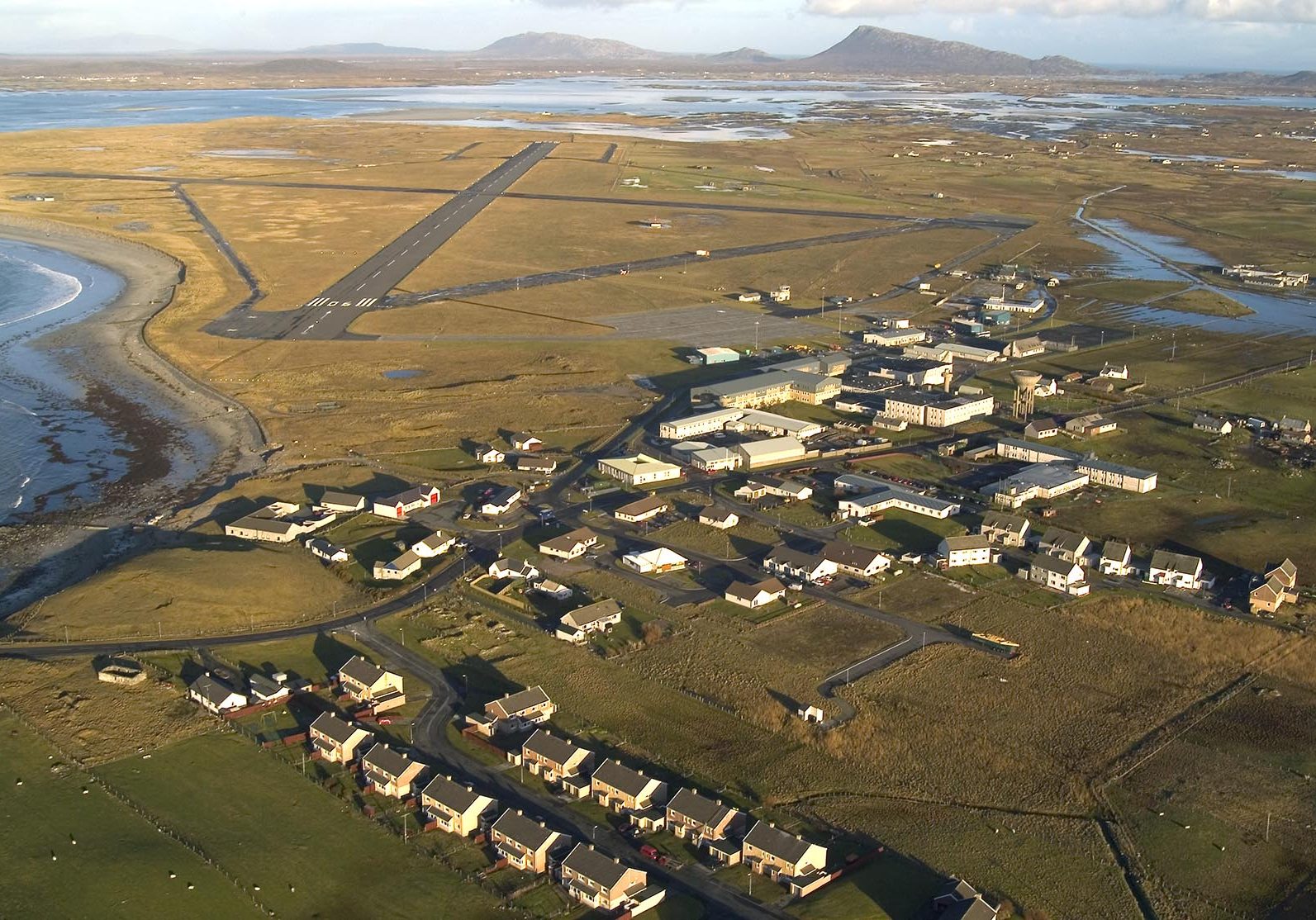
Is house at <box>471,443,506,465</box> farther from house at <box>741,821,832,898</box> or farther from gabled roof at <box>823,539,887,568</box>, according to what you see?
house at <box>741,821,832,898</box>

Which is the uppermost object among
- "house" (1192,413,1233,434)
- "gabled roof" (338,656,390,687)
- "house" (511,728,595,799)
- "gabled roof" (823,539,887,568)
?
"house" (1192,413,1233,434)

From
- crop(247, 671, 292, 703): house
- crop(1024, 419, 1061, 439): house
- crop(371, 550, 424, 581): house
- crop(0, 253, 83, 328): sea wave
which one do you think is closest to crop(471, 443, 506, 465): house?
crop(371, 550, 424, 581): house

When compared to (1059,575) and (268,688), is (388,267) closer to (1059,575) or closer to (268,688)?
(268,688)

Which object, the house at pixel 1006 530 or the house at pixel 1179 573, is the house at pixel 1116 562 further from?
the house at pixel 1006 530

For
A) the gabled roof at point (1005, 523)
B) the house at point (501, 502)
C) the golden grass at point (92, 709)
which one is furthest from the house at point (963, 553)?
the golden grass at point (92, 709)

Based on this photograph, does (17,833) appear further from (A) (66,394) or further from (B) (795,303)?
(B) (795,303)

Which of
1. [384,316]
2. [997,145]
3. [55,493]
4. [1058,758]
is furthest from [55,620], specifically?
[997,145]
